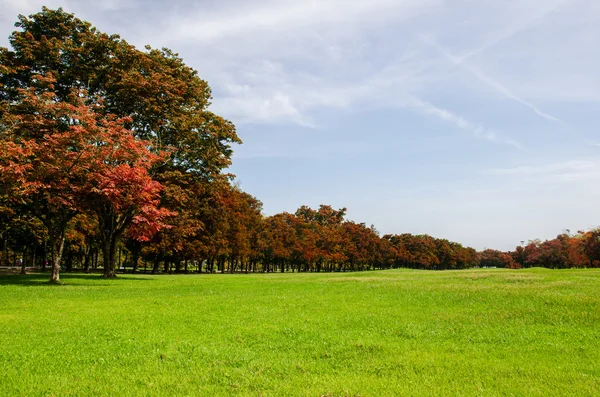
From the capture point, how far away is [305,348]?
9641 millimetres

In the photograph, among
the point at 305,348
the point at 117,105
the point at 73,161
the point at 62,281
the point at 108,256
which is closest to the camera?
the point at 305,348

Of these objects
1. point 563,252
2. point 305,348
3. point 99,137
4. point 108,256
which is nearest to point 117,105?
point 99,137

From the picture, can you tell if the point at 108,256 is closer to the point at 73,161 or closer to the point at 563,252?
the point at 73,161

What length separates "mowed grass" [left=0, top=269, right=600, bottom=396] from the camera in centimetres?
712

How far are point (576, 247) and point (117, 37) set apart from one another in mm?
104140

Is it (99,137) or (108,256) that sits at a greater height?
(99,137)

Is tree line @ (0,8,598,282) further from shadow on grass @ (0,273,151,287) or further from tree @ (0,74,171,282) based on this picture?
shadow on grass @ (0,273,151,287)

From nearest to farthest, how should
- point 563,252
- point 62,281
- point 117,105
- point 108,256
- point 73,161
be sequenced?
point 73,161 → point 62,281 → point 117,105 → point 108,256 → point 563,252

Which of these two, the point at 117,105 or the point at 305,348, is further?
the point at 117,105

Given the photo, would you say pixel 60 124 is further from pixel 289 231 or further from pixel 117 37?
pixel 289 231

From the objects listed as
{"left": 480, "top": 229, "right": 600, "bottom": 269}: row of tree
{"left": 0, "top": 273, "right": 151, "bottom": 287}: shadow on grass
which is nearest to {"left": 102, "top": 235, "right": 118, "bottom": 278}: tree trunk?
{"left": 0, "top": 273, "right": 151, "bottom": 287}: shadow on grass

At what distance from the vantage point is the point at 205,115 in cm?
3912

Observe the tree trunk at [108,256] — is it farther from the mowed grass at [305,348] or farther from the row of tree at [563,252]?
the row of tree at [563,252]

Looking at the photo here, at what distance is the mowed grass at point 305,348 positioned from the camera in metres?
7.12
